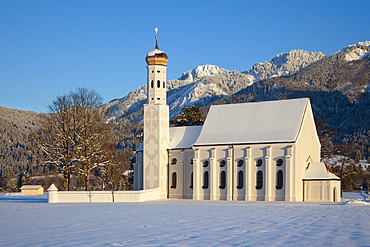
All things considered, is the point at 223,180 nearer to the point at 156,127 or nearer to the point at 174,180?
the point at 174,180

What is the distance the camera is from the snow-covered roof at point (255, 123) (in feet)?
178

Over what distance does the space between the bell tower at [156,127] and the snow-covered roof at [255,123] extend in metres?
4.77

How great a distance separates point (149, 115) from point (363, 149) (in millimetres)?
147732

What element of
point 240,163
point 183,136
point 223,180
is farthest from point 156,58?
point 223,180

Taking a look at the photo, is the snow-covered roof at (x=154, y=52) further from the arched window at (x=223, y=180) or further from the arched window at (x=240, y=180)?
the arched window at (x=240, y=180)

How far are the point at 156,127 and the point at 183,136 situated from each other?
11.6ft

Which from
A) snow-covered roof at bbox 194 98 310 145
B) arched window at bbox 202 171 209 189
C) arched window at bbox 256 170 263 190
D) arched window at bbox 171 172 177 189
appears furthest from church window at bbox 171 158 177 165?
arched window at bbox 256 170 263 190

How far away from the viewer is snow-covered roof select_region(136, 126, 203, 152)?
6084 centimetres

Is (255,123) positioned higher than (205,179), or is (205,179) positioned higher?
(255,123)

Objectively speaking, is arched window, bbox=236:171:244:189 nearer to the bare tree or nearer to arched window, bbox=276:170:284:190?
arched window, bbox=276:170:284:190

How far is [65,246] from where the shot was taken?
17859mm

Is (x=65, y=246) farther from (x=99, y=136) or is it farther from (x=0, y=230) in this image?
(x=99, y=136)

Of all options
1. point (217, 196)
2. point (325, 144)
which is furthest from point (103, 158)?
point (325, 144)

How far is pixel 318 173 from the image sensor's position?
5284cm
